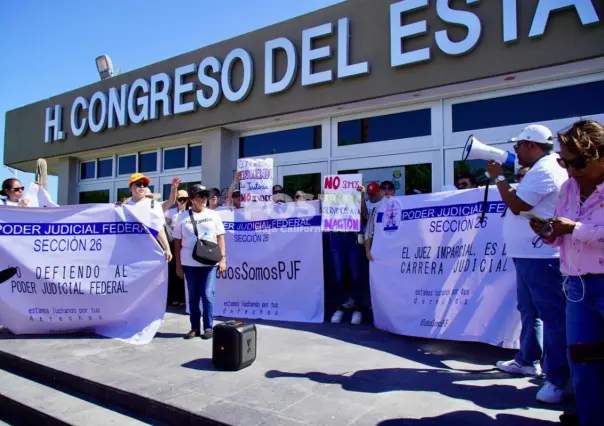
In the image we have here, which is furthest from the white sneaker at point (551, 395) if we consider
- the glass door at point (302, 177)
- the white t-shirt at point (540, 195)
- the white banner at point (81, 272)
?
the glass door at point (302, 177)

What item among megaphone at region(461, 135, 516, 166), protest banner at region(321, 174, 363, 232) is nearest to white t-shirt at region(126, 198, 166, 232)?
protest banner at region(321, 174, 363, 232)

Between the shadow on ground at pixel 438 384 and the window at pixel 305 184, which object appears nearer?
the shadow on ground at pixel 438 384

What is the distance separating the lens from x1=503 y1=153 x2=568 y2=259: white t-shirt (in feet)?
10.9

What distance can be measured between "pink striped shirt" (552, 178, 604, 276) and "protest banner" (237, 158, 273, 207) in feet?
15.5

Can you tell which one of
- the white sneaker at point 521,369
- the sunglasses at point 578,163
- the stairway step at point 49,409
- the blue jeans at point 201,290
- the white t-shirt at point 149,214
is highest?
the sunglasses at point 578,163

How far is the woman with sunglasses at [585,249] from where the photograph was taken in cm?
254

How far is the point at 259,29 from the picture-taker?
985 centimetres

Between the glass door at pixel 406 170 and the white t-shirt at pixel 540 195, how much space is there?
14.3 ft

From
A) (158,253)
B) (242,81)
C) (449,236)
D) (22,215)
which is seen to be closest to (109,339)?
(158,253)

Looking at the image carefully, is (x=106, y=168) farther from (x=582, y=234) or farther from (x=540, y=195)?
(x=582, y=234)

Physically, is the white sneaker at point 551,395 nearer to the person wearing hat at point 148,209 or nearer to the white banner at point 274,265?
the white banner at point 274,265

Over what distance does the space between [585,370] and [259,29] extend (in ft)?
29.9

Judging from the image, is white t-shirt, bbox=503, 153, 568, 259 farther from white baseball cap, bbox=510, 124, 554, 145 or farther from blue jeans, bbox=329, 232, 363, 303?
blue jeans, bbox=329, 232, 363, 303

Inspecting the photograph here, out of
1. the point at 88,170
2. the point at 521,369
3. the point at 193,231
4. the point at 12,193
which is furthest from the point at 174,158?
the point at 521,369
